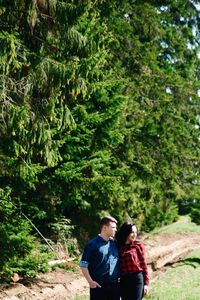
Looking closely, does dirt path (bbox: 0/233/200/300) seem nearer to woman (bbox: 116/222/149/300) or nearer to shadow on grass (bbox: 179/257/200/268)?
shadow on grass (bbox: 179/257/200/268)

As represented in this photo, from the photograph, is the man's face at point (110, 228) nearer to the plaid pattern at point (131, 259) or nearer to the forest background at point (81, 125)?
the plaid pattern at point (131, 259)

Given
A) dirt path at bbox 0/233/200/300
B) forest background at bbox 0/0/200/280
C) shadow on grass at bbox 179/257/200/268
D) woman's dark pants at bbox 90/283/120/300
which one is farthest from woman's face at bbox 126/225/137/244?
shadow on grass at bbox 179/257/200/268

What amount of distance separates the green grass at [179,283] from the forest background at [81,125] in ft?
10.2

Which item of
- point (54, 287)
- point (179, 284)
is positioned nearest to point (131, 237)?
point (54, 287)

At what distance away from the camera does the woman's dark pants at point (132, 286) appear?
20.5 feet

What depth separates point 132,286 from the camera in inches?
247

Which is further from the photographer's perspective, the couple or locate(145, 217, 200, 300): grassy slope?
locate(145, 217, 200, 300): grassy slope

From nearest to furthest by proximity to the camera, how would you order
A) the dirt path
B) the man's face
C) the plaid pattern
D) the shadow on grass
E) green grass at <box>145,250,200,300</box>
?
the man's face → the plaid pattern → green grass at <box>145,250,200,300</box> → the dirt path → the shadow on grass

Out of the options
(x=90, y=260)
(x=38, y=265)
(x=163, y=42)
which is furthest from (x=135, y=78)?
(x=90, y=260)

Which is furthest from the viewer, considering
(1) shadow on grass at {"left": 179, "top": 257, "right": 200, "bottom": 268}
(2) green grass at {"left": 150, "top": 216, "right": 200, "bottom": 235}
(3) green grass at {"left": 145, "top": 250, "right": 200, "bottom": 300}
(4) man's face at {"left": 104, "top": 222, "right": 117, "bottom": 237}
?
(2) green grass at {"left": 150, "top": 216, "right": 200, "bottom": 235}

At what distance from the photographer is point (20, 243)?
1087 centimetres

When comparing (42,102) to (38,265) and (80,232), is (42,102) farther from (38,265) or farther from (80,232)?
(80,232)

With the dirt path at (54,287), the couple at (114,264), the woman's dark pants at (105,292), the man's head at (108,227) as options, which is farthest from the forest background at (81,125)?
the woman's dark pants at (105,292)

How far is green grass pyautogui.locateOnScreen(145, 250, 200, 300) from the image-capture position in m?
10.3
